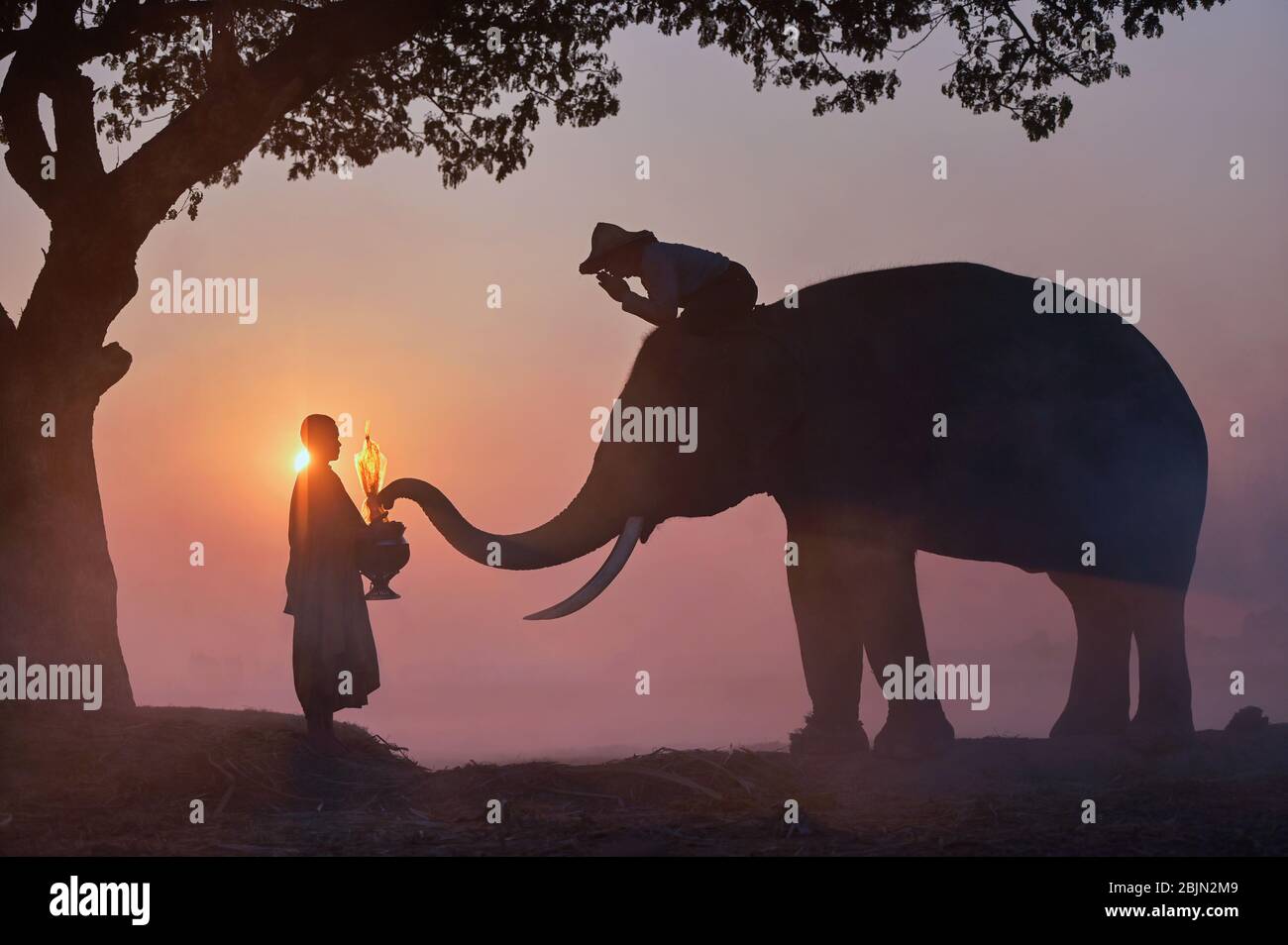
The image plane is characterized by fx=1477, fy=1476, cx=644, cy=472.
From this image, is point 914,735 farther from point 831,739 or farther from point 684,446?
point 684,446

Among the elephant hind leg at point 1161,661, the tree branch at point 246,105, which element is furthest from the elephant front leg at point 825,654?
the tree branch at point 246,105

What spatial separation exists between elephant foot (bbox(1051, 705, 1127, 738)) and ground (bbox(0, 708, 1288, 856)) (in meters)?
0.73

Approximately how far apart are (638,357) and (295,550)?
321 cm

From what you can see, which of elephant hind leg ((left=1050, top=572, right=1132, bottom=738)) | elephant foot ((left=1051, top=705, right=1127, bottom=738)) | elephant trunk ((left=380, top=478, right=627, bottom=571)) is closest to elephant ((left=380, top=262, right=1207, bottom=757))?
elephant trunk ((left=380, top=478, right=627, bottom=571))

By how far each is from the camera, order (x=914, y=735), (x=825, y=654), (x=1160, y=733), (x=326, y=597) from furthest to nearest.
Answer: (x=825, y=654), (x=1160, y=733), (x=326, y=597), (x=914, y=735)

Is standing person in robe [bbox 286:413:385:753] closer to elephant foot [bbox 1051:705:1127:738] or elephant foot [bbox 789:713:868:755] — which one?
elephant foot [bbox 789:713:868:755]

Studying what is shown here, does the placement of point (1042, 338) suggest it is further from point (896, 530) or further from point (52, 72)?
point (52, 72)

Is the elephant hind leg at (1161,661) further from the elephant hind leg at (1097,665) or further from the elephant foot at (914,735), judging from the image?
the elephant foot at (914,735)

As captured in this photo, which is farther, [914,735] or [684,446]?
[684,446]

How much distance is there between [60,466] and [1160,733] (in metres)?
10.3

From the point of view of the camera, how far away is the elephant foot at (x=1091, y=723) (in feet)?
42.4

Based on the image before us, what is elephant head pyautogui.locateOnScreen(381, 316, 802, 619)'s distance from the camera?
38.6 ft

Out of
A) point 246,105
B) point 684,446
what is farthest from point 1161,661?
point 246,105

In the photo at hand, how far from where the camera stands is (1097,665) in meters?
13.0
